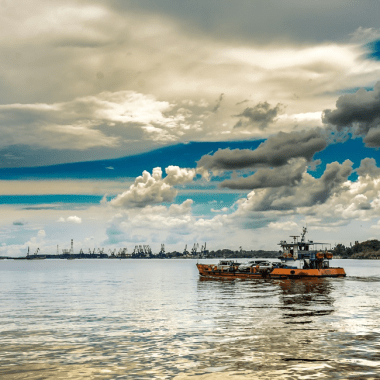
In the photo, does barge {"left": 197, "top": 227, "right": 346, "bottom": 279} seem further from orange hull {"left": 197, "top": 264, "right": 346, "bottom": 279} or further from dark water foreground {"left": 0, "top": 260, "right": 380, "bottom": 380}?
dark water foreground {"left": 0, "top": 260, "right": 380, "bottom": 380}

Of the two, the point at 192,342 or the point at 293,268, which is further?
the point at 293,268

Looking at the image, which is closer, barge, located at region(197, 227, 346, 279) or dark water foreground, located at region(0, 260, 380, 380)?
dark water foreground, located at region(0, 260, 380, 380)

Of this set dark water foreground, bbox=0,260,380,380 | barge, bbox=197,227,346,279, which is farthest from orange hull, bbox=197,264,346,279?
dark water foreground, bbox=0,260,380,380

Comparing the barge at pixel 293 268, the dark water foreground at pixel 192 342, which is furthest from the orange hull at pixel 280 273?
the dark water foreground at pixel 192 342

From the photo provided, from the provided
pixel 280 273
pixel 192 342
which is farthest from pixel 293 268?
pixel 192 342

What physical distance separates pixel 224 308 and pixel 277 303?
8.58m

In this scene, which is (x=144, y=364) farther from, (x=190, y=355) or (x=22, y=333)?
(x=22, y=333)

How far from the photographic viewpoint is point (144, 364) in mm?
22516

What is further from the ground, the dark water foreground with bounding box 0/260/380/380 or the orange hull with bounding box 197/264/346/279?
the dark water foreground with bounding box 0/260/380/380

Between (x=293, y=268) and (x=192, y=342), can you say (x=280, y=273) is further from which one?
(x=192, y=342)

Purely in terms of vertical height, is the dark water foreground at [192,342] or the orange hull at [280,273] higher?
the dark water foreground at [192,342]

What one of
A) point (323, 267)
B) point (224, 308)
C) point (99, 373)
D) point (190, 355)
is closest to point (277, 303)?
point (224, 308)

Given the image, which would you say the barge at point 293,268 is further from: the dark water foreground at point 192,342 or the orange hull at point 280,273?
the dark water foreground at point 192,342

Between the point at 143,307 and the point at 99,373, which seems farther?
the point at 143,307
